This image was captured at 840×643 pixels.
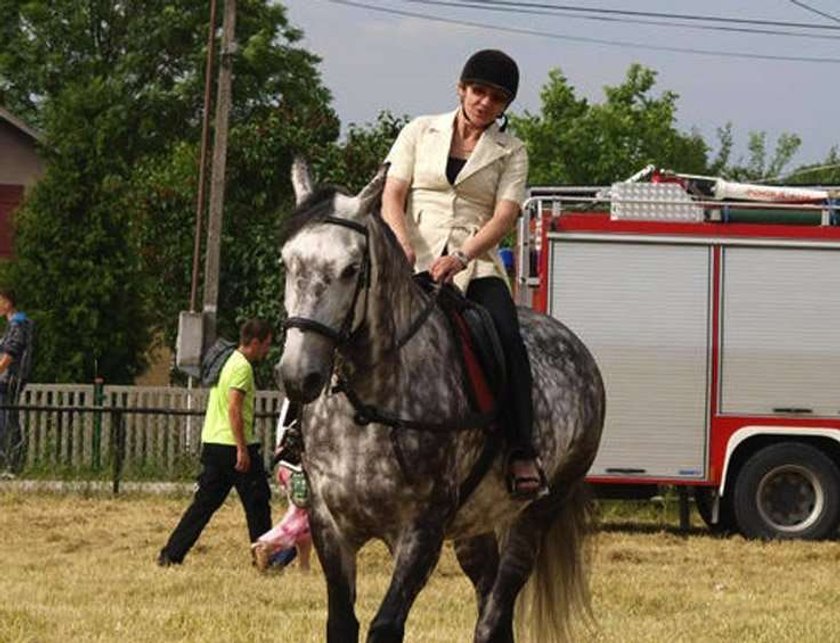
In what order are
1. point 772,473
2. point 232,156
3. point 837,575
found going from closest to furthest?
1. point 837,575
2. point 772,473
3. point 232,156

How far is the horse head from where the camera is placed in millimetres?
7410

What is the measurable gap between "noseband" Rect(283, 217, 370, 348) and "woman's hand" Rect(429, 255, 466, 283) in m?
0.85

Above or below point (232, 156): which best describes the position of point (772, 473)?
below

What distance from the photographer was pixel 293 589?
528 inches

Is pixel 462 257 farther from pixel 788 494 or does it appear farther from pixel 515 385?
pixel 788 494

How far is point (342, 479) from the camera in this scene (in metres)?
8.12

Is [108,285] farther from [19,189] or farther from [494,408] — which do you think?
[494,408]

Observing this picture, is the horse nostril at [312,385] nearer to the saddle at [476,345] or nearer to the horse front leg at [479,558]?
the saddle at [476,345]

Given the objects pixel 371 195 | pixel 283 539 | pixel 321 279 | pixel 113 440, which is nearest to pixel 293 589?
pixel 283 539

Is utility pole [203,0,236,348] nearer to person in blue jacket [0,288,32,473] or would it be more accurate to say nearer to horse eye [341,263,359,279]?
person in blue jacket [0,288,32,473]

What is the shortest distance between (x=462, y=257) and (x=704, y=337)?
1106 cm

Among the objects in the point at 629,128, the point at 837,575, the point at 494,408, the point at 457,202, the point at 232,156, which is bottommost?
the point at 837,575

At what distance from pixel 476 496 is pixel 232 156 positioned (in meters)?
28.7

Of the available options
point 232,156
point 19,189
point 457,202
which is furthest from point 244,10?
point 457,202
